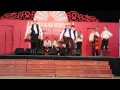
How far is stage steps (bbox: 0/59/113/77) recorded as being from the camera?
975cm

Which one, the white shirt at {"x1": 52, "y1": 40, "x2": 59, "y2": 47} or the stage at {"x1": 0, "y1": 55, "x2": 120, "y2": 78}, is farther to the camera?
the white shirt at {"x1": 52, "y1": 40, "x2": 59, "y2": 47}

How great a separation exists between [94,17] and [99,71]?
10.9ft

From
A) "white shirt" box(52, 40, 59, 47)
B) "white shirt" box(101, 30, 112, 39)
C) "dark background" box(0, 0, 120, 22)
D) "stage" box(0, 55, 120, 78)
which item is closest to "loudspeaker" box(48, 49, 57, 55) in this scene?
"stage" box(0, 55, 120, 78)

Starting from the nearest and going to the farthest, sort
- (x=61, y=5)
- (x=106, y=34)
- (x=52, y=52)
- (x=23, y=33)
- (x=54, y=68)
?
(x=61, y=5)
(x=54, y=68)
(x=52, y=52)
(x=106, y=34)
(x=23, y=33)

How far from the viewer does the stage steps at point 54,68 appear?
9750mm

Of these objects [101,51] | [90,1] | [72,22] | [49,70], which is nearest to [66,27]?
[72,22]

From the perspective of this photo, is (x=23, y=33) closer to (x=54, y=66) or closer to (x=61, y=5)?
(x=54, y=66)

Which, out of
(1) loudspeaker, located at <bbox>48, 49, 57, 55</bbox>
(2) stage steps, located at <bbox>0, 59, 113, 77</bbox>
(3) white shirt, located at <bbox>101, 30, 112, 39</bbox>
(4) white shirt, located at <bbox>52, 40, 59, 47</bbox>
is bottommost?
(2) stage steps, located at <bbox>0, 59, 113, 77</bbox>

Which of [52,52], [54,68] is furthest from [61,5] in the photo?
[52,52]

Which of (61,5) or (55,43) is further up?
(61,5)

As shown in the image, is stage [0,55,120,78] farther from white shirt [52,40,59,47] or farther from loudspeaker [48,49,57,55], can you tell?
white shirt [52,40,59,47]

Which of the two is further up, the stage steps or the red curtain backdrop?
the red curtain backdrop

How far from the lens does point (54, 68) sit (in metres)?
9.91
